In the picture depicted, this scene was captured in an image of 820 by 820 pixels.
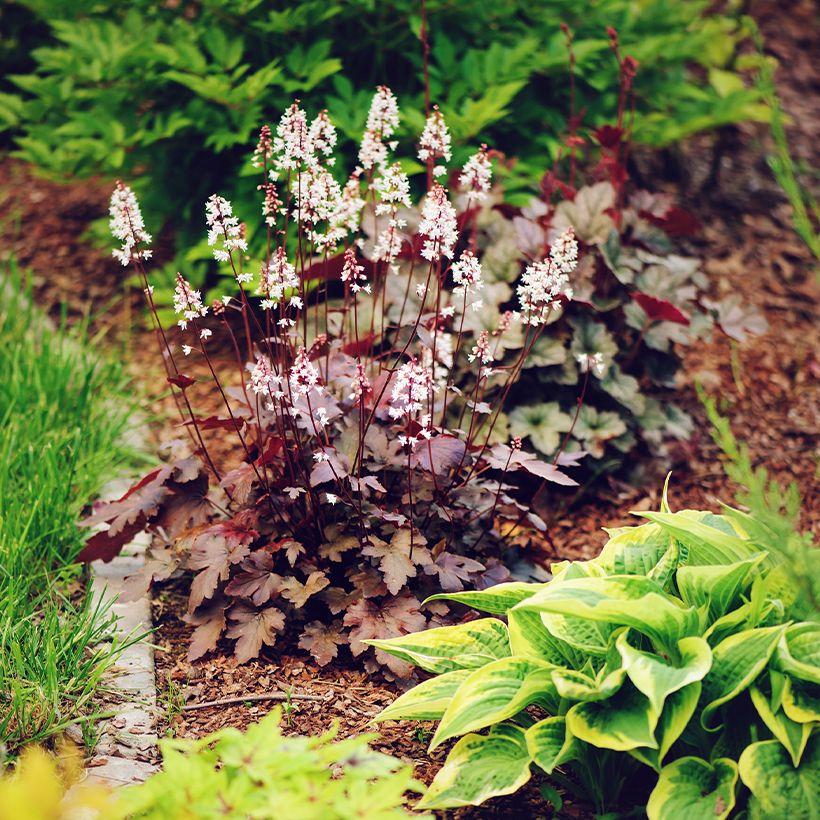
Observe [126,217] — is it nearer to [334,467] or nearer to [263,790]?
[334,467]

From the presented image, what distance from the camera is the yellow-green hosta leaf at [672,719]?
1810 millimetres

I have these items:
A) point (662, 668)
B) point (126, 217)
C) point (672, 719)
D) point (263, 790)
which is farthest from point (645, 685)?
point (126, 217)

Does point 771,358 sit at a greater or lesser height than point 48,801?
lesser

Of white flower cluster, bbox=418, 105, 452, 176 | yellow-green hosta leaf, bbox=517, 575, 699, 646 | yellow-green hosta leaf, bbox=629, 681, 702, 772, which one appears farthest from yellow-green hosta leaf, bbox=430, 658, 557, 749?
white flower cluster, bbox=418, 105, 452, 176

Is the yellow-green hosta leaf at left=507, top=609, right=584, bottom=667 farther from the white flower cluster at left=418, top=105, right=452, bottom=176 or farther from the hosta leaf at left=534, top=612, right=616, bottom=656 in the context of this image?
the white flower cluster at left=418, top=105, right=452, bottom=176

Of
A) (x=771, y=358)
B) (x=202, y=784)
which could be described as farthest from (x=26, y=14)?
(x=202, y=784)

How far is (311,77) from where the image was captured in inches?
135

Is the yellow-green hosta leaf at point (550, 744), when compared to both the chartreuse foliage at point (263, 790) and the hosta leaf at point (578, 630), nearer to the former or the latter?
the hosta leaf at point (578, 630)

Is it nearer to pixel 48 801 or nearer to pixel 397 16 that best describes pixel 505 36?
pixel 397 16

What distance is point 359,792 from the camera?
1462 millimetres

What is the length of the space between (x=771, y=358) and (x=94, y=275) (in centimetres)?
320

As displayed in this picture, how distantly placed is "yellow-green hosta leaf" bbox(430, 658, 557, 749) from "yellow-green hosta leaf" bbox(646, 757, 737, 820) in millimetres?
286

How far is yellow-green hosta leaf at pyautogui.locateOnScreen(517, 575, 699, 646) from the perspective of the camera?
1.84 metres

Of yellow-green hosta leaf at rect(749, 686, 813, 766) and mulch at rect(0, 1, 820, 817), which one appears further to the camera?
mulch at rect(0, 1, 820, 817)
